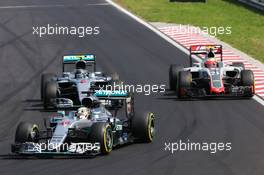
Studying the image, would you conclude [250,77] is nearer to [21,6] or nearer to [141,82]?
[141,82]

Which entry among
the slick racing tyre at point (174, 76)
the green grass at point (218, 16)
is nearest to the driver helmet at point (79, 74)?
the slick racing tyre at point (174, 76)

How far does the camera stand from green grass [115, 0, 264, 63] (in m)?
48.8

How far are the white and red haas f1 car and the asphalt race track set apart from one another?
48 cm

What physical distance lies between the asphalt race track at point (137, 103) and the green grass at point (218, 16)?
2.35 meters

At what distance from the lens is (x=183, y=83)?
32.6 metres

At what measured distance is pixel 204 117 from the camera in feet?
96.1

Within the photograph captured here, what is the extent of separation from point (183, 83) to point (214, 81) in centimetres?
109

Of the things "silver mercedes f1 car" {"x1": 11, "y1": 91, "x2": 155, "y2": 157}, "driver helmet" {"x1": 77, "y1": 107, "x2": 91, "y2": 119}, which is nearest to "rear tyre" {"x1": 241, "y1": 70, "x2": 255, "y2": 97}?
"silver mercedes f1 car" {"x1": 11, "y1": 91, "x2": 155, "y2": 157}
